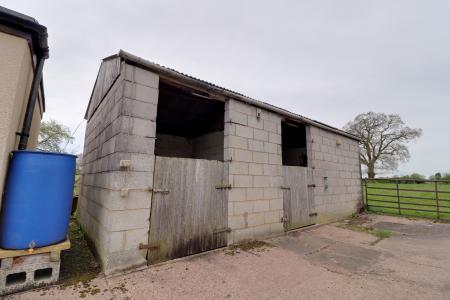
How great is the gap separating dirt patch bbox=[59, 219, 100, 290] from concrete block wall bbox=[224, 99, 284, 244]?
238 centimetres

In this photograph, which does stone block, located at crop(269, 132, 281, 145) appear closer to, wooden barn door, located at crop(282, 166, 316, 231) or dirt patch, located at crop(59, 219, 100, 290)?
Result: wooden barn door, located at crop(282, 166, 316, 231)

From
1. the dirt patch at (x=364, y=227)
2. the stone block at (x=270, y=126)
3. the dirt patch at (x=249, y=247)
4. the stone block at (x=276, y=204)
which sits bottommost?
the dirt patch at (x=364, y=227)

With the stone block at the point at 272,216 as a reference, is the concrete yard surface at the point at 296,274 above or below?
below

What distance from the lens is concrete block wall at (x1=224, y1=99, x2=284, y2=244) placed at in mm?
4281

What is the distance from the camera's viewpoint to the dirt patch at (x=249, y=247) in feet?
12.7

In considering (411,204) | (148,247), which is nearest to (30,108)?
(148,247)

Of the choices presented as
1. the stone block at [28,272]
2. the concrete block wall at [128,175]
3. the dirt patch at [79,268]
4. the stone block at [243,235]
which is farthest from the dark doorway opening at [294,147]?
the stone block at [28,272]

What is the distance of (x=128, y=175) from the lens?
2.96 meters

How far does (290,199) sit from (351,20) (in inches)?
204

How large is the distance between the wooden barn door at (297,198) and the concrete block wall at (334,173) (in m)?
0.37

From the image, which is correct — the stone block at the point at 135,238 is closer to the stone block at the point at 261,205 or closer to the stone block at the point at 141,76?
the stone block at the point at 141,76

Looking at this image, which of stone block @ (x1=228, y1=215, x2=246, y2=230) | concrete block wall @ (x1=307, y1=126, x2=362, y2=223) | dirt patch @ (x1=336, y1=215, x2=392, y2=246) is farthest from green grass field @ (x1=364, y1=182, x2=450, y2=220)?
stone block @ (x1=228, y1=215, x2=246, y2=230)

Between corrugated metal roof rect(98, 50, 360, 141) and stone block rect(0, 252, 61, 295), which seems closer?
stone block rect(0, 252, 61, 295)

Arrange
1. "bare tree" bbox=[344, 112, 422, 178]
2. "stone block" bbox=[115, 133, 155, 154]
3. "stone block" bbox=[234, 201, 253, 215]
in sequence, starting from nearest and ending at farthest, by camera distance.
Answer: "stone block" bbox=[115, 133, 155, 154], "stone block" bbox=[234, 201, 253, 215], "bare tree" bbox=[344, 112, 422, 178]
